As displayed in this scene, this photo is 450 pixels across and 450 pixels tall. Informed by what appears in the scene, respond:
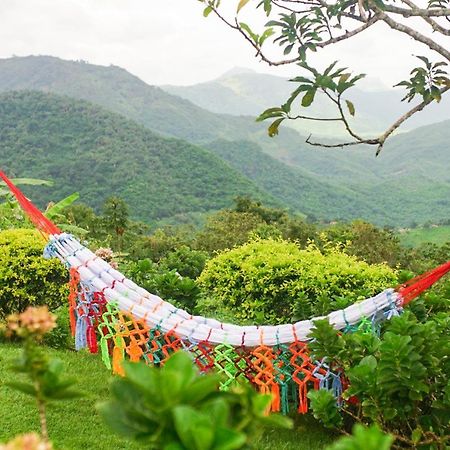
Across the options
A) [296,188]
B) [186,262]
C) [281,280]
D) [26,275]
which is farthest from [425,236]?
[26,275]

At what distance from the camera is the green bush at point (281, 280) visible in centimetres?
354

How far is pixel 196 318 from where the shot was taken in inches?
96.0

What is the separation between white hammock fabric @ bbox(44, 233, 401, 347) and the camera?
2.19m

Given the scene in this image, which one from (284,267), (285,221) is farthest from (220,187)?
(284,267)

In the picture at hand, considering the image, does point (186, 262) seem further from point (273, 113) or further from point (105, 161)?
point (105, 161)

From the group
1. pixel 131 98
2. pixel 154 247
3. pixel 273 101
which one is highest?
pixel 273 101

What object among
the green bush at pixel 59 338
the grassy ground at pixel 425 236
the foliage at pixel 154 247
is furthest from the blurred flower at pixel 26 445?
the grassy ground at pixel 425 236

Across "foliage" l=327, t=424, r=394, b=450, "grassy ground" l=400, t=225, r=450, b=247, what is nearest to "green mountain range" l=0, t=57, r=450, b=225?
"grassy ground" l=400, t=225, r=450, b=247

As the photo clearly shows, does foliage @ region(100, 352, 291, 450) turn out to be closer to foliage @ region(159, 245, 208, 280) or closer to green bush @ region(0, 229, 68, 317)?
green bush @ region(0, 229, 68, 317)

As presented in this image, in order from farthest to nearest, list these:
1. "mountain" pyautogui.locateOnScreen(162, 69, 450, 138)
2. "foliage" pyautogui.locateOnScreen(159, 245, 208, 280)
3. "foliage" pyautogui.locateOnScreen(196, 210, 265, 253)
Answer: "mountain" pyautogui.locateOnScreen(162, 69, 450, 138) < "foliage" pyautogui.locateOnScreen(196, 210, 265, 253) < "foliage" pyautogui.locateOnScreen(159, 245, 208, 280)

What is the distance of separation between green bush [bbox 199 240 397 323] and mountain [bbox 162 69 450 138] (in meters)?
101

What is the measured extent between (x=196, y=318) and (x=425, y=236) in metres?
23.4

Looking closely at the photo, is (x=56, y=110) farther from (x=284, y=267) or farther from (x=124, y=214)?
(x=284, y=267)

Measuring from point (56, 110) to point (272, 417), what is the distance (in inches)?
1528
